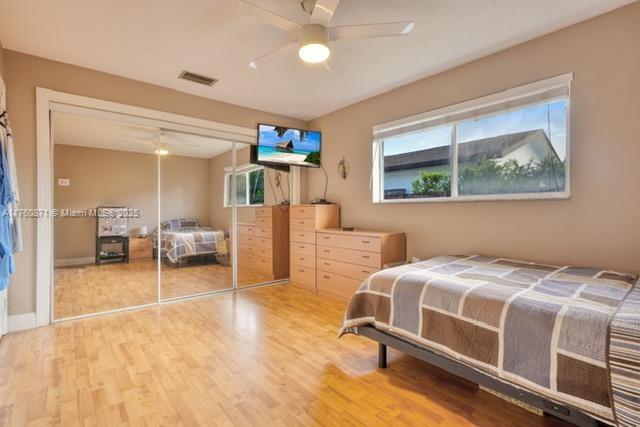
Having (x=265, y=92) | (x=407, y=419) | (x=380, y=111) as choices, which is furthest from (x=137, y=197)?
(x=407, y=419)

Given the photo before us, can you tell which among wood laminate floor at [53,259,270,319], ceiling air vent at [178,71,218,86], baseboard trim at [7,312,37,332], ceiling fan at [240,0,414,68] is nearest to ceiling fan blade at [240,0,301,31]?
ceiling fan at [240,0,414,68]

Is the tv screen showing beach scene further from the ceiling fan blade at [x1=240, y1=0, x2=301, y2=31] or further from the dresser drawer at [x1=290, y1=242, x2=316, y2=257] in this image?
the ceiling fan blade at [x1=240, y1=0, x2=301, y2=31]

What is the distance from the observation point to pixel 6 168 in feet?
6.91

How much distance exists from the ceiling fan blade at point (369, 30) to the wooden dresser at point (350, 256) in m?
1.93

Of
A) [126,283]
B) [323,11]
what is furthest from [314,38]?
[126,283]

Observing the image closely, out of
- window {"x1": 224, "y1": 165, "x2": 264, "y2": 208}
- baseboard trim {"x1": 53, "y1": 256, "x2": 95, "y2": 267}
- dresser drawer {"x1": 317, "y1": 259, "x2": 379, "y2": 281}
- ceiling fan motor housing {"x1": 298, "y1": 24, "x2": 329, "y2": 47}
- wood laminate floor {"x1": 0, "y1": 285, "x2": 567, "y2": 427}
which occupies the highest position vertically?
ceiling fan motor housing {"x1": 298, "y1": 24, "x2": 329, "y2": 47}

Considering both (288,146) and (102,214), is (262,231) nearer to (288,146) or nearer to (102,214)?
(288,146)

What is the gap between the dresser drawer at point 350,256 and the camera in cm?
332

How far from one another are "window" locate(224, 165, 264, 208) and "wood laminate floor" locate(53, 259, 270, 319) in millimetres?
1052

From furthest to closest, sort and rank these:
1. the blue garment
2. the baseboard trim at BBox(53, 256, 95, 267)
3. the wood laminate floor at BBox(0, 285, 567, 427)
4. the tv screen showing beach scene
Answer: the tv screen showing beach scene
the baseboard trim at BBox(53, 256, 95, 267)
the blue garment
the wood laminate floor at BBox(0, 285, 567, 427)

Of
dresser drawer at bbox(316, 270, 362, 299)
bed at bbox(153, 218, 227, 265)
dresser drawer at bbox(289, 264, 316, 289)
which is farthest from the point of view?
dresser drawer at bbox(289, 264, 316, 289)

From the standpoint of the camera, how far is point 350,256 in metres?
3.58

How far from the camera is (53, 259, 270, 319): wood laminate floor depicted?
3307mm

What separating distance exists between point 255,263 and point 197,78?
275 centimetres
